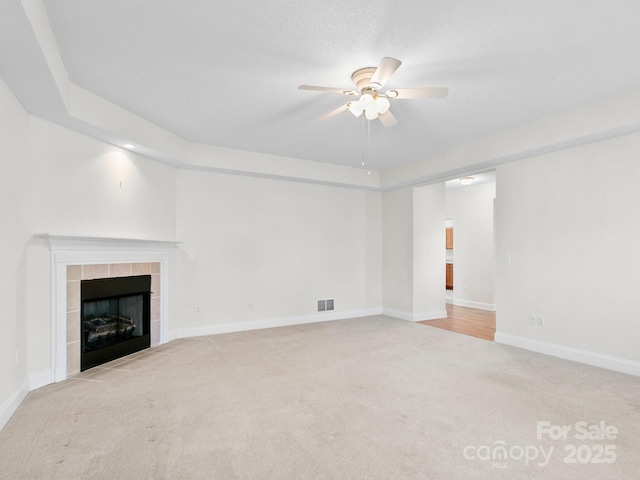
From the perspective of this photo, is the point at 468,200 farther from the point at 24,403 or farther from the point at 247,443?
the point at 24,403

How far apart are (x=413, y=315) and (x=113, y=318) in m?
4.54

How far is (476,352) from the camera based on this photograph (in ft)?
14.0

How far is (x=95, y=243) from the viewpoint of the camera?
3660mm

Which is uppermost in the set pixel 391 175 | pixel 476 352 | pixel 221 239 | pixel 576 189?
pixel 391 175

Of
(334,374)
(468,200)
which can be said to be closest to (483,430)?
(334,374)

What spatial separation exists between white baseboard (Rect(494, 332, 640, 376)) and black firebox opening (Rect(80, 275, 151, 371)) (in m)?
4.66

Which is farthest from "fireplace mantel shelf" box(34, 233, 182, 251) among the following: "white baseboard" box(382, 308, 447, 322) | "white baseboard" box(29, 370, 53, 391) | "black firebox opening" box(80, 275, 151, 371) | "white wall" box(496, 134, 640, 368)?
"white wall" box(496, 134, 640, 368)

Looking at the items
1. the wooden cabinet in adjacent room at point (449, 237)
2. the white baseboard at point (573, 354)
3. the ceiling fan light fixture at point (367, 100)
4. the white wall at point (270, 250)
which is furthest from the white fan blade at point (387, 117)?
the wooden cabinet in adjacent room at point (449, 237)

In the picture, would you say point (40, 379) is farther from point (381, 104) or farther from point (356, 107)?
point (381, 104)

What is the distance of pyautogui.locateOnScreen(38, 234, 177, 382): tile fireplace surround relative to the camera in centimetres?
330

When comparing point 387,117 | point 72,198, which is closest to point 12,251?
point 72,198

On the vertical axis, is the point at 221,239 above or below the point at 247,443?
above

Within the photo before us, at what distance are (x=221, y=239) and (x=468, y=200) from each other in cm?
549

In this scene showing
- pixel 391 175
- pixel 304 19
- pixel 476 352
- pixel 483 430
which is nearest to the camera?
pixel 304 19
